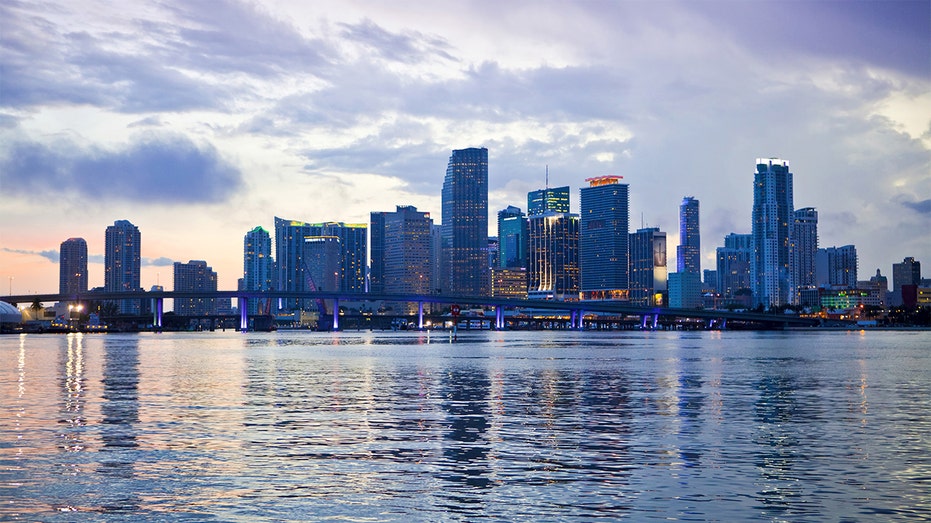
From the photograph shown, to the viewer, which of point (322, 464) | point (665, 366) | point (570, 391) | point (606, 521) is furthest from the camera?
point (665, 366)

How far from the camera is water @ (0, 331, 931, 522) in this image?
25.7 meters

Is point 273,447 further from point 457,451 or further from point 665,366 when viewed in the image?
point 665,366

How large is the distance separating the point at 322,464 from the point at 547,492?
27.9ft

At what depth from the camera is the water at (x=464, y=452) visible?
2573cm

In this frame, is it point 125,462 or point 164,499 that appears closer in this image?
point 164,499

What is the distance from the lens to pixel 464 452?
35594mm

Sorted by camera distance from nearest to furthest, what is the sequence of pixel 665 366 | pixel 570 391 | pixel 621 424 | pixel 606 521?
pixel 606 521
pixel 621 424
pixel 570 391
pixel 665 366

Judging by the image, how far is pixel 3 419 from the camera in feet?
153

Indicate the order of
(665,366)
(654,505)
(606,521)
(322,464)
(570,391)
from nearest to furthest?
(606,521)
(654,505)
(322,464)
(570,391)
(665,366)

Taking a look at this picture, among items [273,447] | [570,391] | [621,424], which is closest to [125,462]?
[273,447]

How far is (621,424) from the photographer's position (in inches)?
1761

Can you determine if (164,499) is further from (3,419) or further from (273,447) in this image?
(3,419)

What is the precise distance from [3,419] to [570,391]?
109 feet

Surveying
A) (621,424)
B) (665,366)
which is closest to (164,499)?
(621,424)
